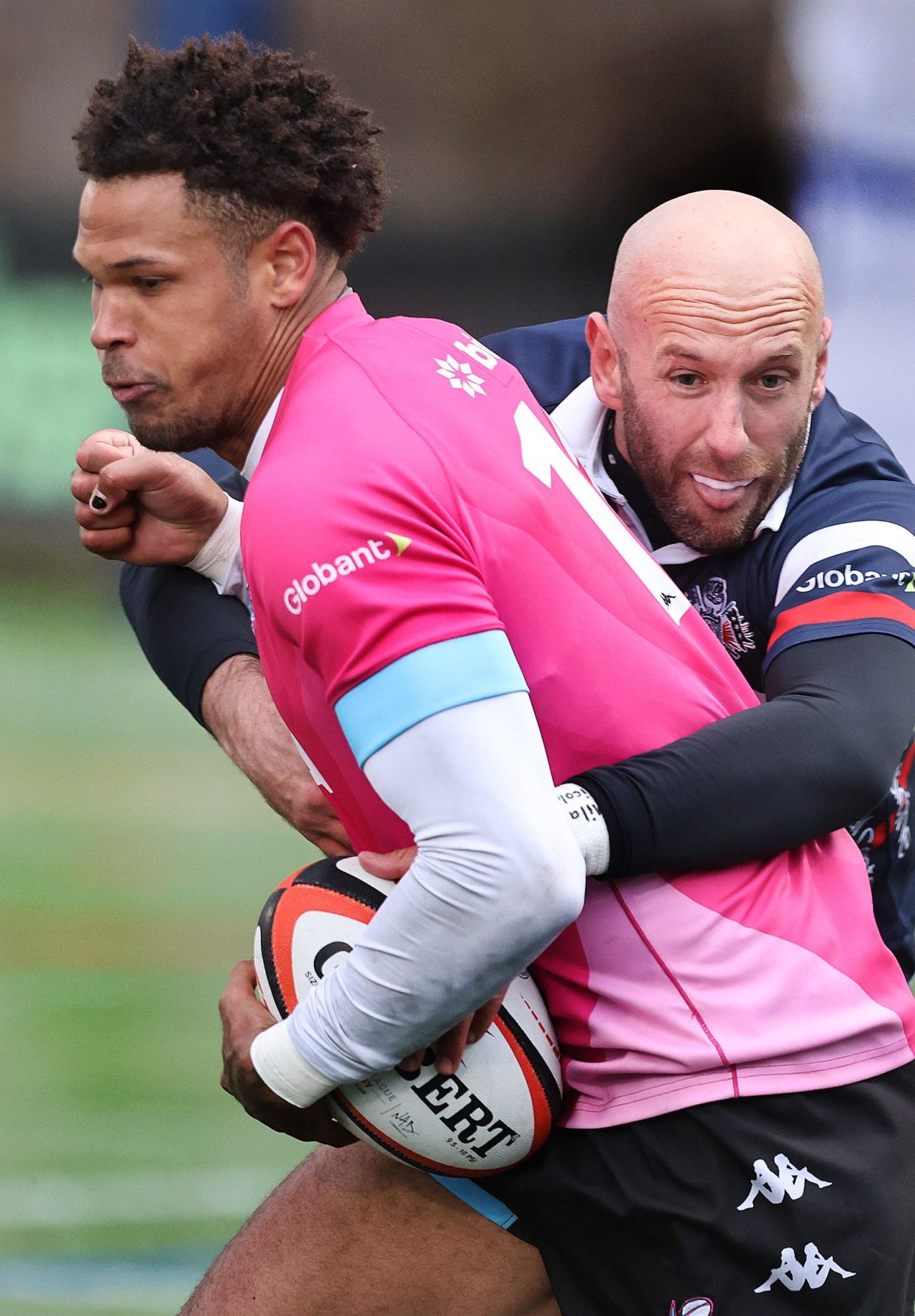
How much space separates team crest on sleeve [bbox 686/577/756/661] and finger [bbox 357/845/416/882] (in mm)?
897

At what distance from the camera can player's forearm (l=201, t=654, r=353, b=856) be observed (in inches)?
106

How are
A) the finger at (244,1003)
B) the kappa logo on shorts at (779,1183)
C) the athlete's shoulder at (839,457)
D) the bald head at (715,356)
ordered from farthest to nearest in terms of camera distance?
the athlete's shoulder at (839,457)
the bald head at (715,356)
the finger at (244,1003)
the kappa logo on shorts at (779,1183)

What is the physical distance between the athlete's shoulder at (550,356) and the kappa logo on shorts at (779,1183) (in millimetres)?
1435

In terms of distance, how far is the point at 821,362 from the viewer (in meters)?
2.55

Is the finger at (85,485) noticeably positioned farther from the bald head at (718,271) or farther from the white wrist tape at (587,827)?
the white wrist tape at (587,827)

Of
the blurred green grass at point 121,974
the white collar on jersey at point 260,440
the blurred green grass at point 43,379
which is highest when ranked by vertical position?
the blurred green grass at point 43,379

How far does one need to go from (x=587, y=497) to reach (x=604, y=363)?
2.34 ft

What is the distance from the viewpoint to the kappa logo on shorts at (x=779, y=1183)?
1.89m

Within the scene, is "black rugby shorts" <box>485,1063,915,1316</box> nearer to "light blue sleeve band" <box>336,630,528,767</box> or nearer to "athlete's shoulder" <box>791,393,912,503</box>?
"light blue sleeve band" <box>336,630,528,767</box>

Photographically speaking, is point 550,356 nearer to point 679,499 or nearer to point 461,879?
point 679,499

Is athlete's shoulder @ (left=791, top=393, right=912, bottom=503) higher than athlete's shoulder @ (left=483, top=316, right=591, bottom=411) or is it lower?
lower

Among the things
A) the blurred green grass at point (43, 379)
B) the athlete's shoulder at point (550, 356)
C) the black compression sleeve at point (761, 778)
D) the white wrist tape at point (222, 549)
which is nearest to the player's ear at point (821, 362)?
the athlete's shoulder at point (550, 356)

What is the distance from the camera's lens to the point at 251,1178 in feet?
12.8

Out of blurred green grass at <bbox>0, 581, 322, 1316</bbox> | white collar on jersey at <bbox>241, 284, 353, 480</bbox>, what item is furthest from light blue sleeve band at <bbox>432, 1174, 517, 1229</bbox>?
blurred green grass at <bbox>0, 581, 322, 1316</bbox>
